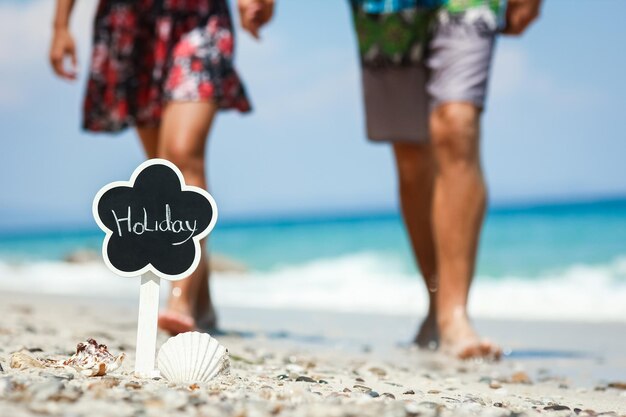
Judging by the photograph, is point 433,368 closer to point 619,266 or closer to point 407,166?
point 407,166

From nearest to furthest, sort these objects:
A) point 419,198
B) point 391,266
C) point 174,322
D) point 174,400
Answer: point 174,400 → point 174,322 → point 419,198 → point 391,266

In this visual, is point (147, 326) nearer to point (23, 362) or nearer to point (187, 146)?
point (23, 362)

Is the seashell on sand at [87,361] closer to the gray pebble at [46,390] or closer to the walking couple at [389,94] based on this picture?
the gray pebble at [46,390]

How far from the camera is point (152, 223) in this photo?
183cm

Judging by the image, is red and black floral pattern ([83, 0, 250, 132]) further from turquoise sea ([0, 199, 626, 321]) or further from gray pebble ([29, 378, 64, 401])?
turquoise sea ([0, 199, 626, 321])

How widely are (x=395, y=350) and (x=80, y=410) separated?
6.78ft

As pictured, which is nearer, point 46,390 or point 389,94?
point 46,390

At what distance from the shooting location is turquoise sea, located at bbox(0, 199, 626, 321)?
675cm

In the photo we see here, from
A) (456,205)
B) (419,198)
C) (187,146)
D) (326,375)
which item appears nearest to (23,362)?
(326,375)

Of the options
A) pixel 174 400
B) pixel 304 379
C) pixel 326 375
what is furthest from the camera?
pixel 326 375

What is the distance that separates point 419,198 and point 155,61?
1.13 m

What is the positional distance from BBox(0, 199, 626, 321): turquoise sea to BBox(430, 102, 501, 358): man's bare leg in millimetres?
2697

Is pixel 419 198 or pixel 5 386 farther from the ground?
pixel 419 198

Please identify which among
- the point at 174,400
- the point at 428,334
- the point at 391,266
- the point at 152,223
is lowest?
the point at 391,266
